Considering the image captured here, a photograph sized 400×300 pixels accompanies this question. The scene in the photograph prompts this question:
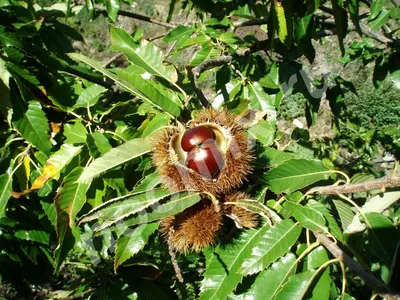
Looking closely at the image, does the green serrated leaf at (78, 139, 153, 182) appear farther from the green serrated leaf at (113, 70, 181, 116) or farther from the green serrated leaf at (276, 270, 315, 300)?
the green serrated leaf at (276, 270, 315, 300)

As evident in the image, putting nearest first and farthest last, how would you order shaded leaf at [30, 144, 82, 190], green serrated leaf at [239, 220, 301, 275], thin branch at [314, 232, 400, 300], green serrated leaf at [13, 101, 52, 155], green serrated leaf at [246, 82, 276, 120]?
thin branch at [314, 232, 400, 300] < green serrated leaf at [239, 220, 301, 275] < shaded leaf at [30, 144, 82, 190] < green serrated leaf at [13, 101, 52, 155] < green serrated leaf at [246, 82, 276, 120]

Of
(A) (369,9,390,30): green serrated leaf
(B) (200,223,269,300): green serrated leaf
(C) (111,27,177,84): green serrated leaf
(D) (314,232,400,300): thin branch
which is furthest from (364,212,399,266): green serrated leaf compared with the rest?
(A) (369,9,390,30): green serrated leaf

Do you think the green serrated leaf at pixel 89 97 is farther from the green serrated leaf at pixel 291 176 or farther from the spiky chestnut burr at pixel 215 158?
the green serrated leaf at pixel 291 176

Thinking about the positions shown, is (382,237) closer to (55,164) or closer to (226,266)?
(226,266)

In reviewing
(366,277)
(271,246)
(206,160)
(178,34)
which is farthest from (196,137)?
(178,34)

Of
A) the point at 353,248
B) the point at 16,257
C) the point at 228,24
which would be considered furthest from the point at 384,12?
the point at 16,257
